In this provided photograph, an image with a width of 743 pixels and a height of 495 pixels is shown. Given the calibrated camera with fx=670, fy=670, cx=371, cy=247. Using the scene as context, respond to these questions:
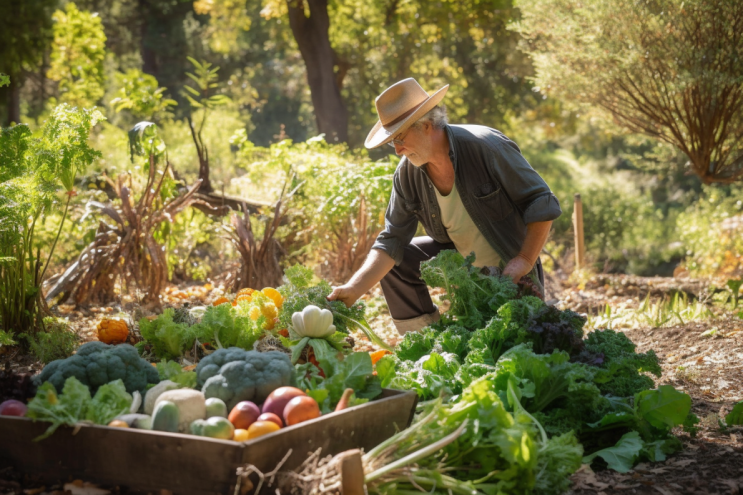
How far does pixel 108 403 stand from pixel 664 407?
7.30 feet

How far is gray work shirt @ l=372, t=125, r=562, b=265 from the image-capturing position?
4.20 meters

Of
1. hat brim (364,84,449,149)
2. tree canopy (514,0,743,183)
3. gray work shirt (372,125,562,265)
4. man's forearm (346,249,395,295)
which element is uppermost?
tree canopy (514,0,743,183)

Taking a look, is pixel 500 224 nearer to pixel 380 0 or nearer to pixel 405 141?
pixel 405 141

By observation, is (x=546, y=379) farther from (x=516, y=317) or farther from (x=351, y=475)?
(x=351, y=475)

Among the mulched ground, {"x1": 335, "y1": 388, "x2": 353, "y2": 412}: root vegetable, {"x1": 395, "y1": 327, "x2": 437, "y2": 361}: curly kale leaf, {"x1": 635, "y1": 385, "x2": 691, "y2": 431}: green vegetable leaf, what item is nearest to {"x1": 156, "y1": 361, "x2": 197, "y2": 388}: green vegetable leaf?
{"x1": 335, "y1": 388, "x2": 353, "y2": 412}: root vegetable

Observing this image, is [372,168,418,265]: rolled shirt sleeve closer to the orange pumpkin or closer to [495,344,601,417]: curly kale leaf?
the orange pumpkin

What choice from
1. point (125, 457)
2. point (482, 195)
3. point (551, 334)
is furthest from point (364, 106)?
point (125, 457)

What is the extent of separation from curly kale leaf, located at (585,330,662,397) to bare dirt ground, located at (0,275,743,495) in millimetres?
317

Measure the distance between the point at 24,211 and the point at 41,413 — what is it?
208cm

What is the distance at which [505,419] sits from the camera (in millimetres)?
2352

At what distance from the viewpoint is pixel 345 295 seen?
3.96 meters

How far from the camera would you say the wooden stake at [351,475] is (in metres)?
2.04

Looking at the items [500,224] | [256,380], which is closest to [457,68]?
[500,224]

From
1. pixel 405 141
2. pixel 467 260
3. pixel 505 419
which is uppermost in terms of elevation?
pixel 405 141
